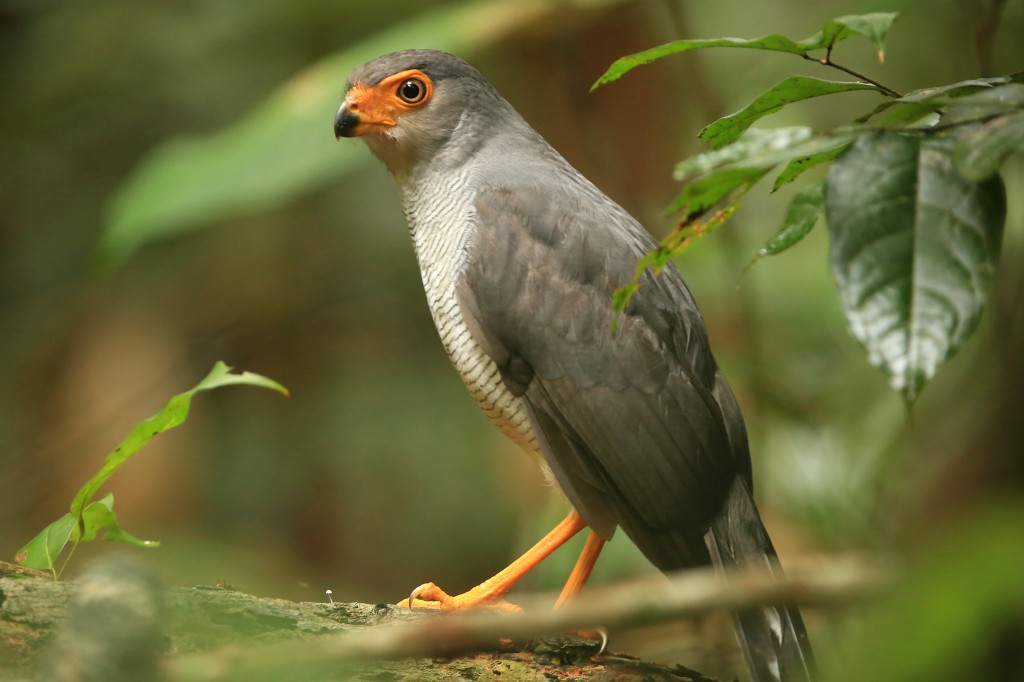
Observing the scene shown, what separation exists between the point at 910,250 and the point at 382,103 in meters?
3.01

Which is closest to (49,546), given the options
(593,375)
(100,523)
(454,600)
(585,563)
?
(100,523)

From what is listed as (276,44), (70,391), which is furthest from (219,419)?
(276,44)

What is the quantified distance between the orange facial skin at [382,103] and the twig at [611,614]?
3.20 metres

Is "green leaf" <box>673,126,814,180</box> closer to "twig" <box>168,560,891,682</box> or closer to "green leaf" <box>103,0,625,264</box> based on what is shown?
"twig" <box>168,560,891,682</box>

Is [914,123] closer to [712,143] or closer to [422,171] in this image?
[712,143]

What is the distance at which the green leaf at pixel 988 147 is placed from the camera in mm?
1708

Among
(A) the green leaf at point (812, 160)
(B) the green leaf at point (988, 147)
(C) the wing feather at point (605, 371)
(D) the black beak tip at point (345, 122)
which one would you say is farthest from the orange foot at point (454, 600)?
(B) the green leaf at point (988, 147)

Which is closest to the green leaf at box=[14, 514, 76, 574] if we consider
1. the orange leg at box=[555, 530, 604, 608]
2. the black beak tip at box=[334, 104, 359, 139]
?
the orange leg at box=[555, 530, 604, 608]

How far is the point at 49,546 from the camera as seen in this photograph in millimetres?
3107

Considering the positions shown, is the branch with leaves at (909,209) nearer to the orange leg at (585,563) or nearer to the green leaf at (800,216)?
the green leaf at (800,216)

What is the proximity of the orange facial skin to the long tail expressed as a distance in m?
2.03

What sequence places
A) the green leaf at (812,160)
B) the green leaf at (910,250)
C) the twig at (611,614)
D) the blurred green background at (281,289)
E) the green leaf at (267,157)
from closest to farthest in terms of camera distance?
1. the twig at (611,614)
2. the green leaf at (910,250)
3. the green leaf at (812,160)
4. the green leaf at (267,157)
5. the blurred green background at (281,289)

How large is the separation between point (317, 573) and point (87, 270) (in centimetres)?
299

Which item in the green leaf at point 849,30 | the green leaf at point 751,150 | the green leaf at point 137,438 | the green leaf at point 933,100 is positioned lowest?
the green leaf at point 137,438
